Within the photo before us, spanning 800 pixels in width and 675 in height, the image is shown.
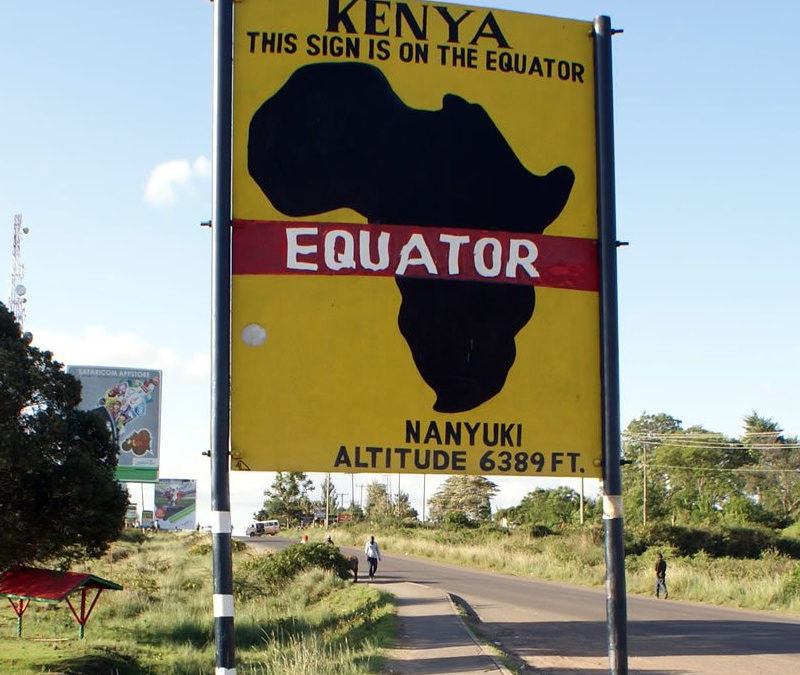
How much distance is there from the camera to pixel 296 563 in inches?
1196

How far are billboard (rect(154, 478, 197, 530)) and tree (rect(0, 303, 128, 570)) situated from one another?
6920 centimetres

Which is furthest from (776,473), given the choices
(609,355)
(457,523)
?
(609,355)

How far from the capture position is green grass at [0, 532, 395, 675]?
13680 millimetres

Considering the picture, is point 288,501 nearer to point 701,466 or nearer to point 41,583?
point 701,466

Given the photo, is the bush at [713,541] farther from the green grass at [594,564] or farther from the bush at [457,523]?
the bush at [457,523]

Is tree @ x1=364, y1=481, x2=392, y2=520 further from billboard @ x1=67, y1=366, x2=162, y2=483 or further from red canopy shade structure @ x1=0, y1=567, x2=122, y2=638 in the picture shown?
red canopy shade structure @ x1=0, y1=567, x2=122, y2=638

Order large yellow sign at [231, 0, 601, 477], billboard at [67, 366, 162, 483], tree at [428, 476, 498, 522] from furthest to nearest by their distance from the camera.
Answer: tree at [428, 476, 498, 522]
billboard at [67, 366, 162, 483]
large yellow sign at [231, 0, 601, 477]

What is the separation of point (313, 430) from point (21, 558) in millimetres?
15010

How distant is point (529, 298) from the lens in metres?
4.54

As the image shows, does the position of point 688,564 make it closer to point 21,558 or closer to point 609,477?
point 21,558

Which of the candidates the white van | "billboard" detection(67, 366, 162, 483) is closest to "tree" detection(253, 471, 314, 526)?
the white van

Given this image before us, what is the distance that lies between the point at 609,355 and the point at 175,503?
85758 millimetres

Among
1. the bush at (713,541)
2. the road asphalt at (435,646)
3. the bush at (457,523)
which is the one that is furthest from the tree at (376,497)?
the road asphalt at (435,646)

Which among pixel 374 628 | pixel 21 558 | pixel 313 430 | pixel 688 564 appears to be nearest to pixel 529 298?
pixel 313 430
